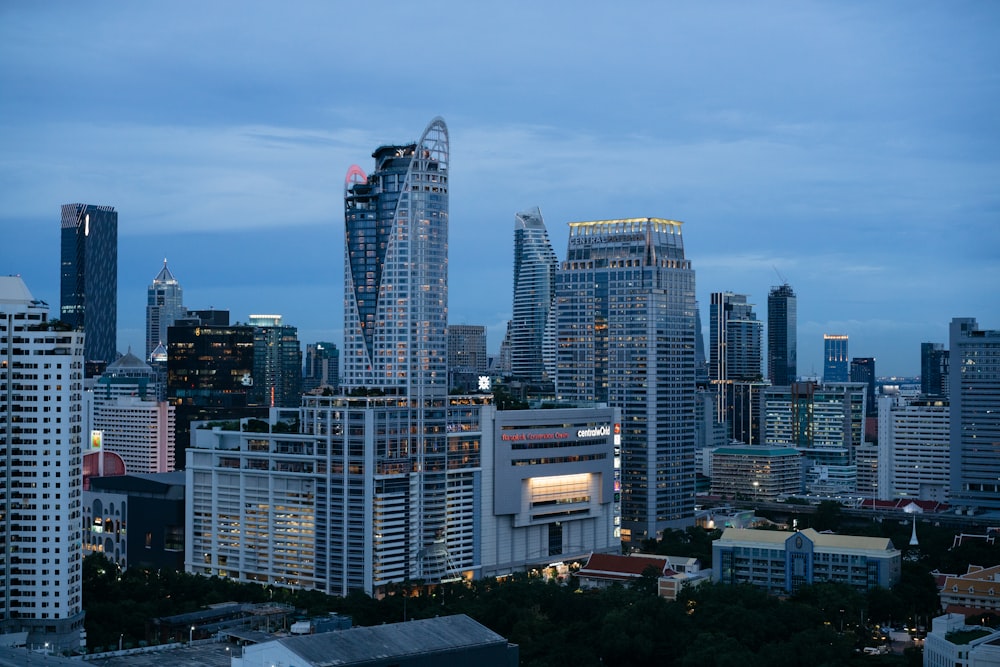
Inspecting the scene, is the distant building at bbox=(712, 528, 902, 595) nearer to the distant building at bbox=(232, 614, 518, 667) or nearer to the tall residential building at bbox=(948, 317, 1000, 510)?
the distant building at bbox=(232, 614, 518, 667)

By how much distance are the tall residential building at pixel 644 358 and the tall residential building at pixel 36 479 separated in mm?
88161

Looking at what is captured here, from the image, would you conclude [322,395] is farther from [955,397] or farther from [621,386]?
[955,397]

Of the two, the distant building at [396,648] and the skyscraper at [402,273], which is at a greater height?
the skyscraper at [402,273]

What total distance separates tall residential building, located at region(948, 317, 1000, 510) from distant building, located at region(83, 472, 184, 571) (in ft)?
390

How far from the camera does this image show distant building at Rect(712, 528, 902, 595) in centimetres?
12356

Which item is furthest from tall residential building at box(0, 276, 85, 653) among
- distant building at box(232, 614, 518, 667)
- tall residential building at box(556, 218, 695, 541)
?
tall residential building at box(556, 218, 695, 541)

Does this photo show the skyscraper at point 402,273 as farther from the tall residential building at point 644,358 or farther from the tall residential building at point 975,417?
the tall residential building at point 975,417

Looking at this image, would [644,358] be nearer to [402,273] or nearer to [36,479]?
[402,273]

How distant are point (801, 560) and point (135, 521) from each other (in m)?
68.2

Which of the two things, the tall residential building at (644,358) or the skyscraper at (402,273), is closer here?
the skyscraper at (402,273)

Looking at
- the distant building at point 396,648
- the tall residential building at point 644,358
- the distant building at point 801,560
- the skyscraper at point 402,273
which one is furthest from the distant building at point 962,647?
the tall residential building at point 644,358

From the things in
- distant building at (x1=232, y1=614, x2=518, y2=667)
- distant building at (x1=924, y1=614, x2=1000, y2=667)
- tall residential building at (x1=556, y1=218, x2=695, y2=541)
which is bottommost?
distant building at (x1=924, y1=614, x2=1000, y2=667)

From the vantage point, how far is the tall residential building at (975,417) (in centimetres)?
19350

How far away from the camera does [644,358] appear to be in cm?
16925
